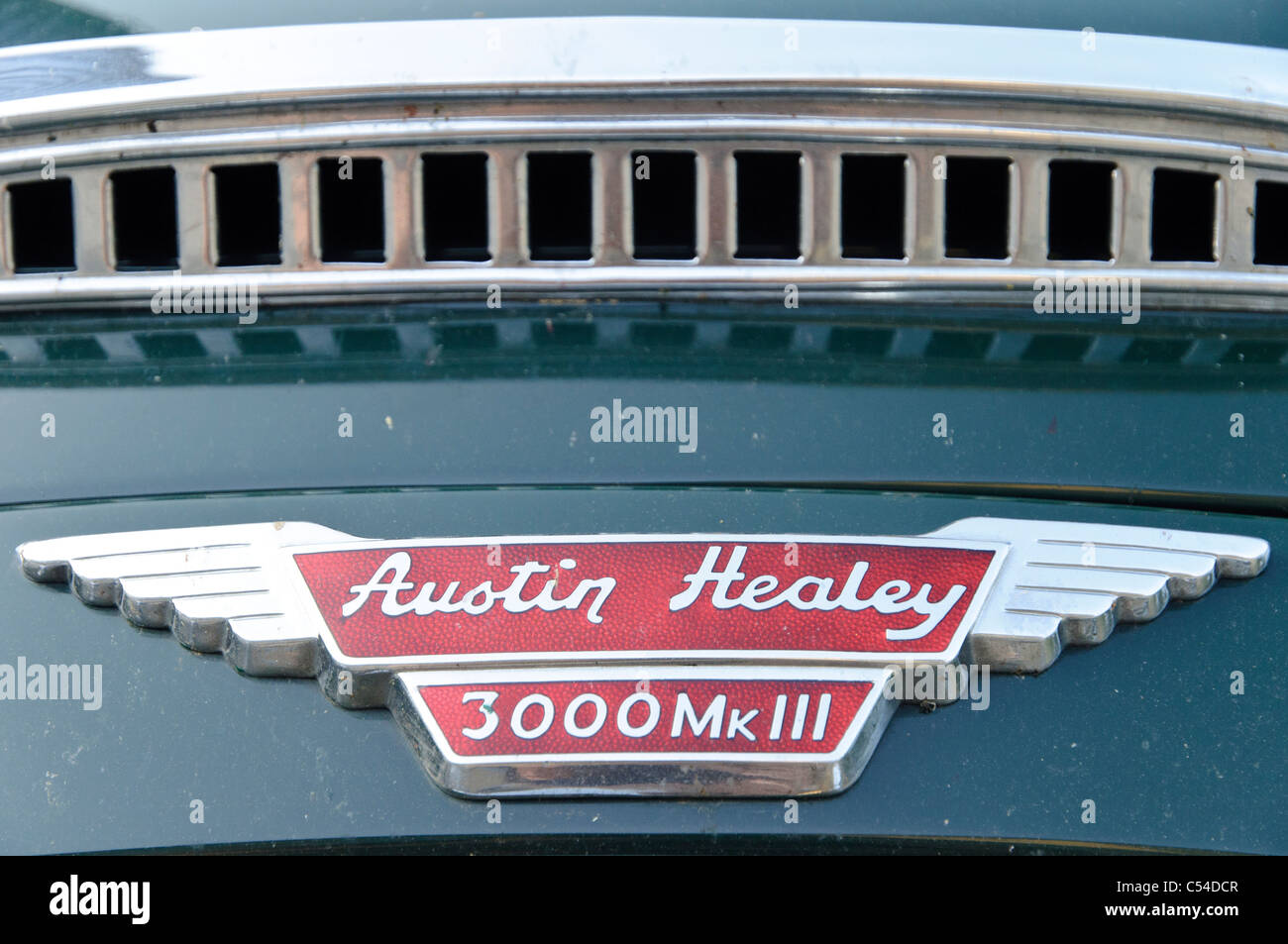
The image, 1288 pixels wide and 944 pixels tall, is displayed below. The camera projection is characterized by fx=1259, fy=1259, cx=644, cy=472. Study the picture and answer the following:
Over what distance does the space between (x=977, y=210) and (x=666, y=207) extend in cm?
42

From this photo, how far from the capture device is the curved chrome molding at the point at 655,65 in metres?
1.60

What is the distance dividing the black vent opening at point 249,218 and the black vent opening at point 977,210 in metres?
0.91

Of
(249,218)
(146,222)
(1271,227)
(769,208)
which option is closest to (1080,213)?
(1271,227)

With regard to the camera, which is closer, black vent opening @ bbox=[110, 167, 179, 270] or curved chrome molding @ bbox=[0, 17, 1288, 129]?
curved chrome molding @ bbox=[0, 17, 1288, 129]

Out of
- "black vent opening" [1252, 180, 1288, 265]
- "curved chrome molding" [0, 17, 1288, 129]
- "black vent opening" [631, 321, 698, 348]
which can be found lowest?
"black vent opening" [631, 321, 698, 348]

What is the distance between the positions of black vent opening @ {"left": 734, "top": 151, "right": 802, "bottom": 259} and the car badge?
526 mm

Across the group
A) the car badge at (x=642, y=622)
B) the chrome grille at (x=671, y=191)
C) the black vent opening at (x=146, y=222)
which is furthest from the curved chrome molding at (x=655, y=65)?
the car badge at (x=642, y=622)

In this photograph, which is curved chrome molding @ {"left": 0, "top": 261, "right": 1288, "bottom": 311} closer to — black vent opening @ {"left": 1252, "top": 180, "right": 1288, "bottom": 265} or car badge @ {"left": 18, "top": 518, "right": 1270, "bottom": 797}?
black vent opening @ {"left": 1252, "top": 180, "right": 1288, "bottom": 265}

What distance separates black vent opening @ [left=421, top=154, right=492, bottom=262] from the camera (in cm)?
171

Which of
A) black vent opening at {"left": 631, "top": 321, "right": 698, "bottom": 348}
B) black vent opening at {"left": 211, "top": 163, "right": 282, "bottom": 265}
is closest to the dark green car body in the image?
black vent opening at {"left": 631, "top": 321, "right": 698, "bottom": 348}

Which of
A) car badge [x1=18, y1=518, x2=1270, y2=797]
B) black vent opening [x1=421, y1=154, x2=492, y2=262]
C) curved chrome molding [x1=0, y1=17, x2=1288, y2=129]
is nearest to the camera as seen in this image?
car badge [x1=18, y1=518, x2=1270, y2=797]

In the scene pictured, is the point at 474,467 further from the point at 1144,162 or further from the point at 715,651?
the point at 1144,162
